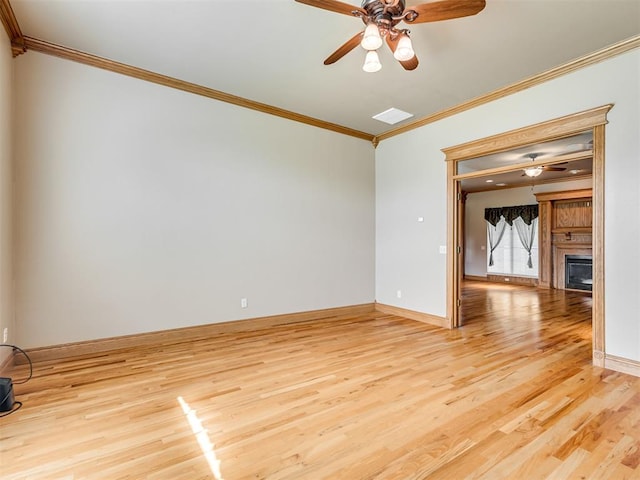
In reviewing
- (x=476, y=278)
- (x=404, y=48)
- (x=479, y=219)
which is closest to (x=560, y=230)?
(x=479, y=219)

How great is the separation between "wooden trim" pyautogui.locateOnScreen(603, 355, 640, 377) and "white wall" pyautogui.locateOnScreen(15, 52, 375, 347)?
326cm

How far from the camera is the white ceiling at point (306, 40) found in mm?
2615

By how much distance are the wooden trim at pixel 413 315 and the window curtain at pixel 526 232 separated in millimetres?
6239

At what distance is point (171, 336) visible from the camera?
3.77 meters

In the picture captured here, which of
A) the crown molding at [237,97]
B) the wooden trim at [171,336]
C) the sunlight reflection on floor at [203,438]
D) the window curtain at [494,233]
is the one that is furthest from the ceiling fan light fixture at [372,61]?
the window curtain at [494,233]

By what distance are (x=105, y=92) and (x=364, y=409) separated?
3.97m

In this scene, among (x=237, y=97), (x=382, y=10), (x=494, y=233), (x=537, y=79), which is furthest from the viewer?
(x=494, y=233)

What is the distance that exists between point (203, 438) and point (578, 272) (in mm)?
9442

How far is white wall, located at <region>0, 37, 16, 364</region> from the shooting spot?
2.73 m

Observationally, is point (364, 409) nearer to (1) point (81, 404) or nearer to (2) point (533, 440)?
(2) point (533, 440)

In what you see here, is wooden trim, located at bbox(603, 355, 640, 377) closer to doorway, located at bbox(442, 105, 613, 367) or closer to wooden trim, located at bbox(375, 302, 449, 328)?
doorway, located at bbox(442, 105, 613, 367)

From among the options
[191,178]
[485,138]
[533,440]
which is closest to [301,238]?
[191,178]

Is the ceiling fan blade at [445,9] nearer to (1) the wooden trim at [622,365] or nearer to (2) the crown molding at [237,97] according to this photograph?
(2) the crown molding at [237,97]

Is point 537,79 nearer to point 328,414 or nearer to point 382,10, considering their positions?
point 382,10
